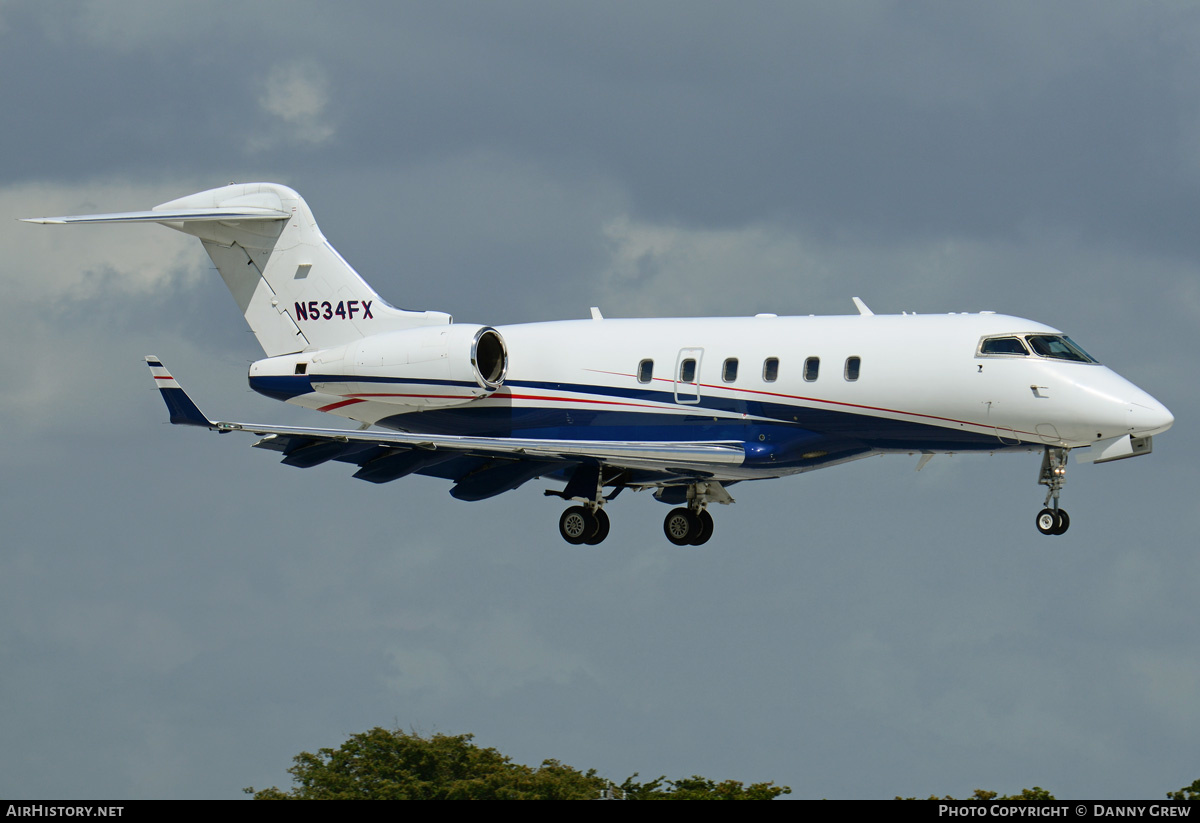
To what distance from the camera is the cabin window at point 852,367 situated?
28.3m

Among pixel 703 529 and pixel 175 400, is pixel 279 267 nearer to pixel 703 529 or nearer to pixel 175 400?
pixel 175 400

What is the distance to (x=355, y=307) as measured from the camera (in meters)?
34.5

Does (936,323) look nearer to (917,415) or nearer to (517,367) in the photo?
(917,415)

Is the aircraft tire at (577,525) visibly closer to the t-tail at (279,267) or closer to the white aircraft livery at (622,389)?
the white aircraft livery at (622,389)

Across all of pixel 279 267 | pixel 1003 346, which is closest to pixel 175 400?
pixel 279 267

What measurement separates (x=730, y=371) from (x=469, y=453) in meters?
5.00

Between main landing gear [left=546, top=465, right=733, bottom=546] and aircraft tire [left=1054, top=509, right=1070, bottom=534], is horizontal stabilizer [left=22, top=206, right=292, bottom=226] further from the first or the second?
aircraft tire [left=1054, top=509, right=1070, bottom=534]

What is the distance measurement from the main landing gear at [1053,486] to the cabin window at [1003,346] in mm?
1700

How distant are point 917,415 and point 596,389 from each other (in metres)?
6.15

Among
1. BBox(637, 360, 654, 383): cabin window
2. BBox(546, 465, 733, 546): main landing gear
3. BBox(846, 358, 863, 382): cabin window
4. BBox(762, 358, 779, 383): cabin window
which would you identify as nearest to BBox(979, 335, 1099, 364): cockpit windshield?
BBox(846, 358, 863, 382): cabin window

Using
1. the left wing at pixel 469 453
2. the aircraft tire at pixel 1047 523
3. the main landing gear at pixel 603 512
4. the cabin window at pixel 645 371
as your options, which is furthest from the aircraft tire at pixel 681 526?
the aircraft tire at pixel 1047 523
